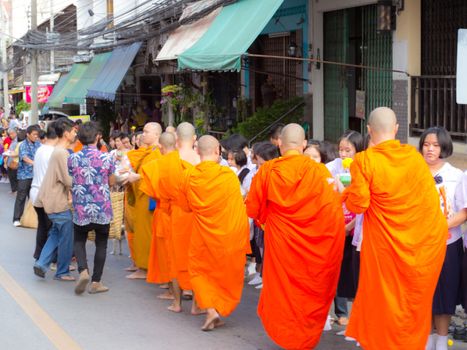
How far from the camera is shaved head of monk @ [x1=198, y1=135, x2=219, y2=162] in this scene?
7.39 meters

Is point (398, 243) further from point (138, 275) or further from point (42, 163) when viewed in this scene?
point (42, 163)

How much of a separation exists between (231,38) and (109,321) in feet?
24.5

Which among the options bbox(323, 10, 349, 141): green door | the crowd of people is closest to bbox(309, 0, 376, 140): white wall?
bbox(323, 10, 349, 141): green door

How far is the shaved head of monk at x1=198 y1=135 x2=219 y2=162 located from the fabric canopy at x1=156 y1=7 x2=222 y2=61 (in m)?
9.59

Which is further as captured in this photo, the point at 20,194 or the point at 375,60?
the point at 375,60

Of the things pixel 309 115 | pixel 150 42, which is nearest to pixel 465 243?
pixel 309 115

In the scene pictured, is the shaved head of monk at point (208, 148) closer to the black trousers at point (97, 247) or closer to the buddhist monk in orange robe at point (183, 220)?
the buddhist monk in orange robe at point (183, 220)

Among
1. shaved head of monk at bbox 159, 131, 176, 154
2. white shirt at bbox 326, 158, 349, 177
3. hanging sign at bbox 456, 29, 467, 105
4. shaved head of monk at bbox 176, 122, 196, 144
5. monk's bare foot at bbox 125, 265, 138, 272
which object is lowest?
monk's bare foot at bbox 125, 265, 138, 272

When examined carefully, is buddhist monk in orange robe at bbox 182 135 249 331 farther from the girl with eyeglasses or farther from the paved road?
the girl with eyeglasses

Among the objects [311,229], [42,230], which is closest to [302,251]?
[311,229]

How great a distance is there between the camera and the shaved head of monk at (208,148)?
7.39 meters

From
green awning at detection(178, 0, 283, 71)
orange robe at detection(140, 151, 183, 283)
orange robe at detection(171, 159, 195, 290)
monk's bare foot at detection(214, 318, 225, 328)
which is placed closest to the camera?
monk's bare foot at detection(214, 318, 225, 328)

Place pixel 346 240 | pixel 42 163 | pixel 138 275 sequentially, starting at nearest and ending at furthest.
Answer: pixel 346 240, pixel 138 275, pixel 42 163

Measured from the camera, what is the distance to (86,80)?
27047 millimetres
